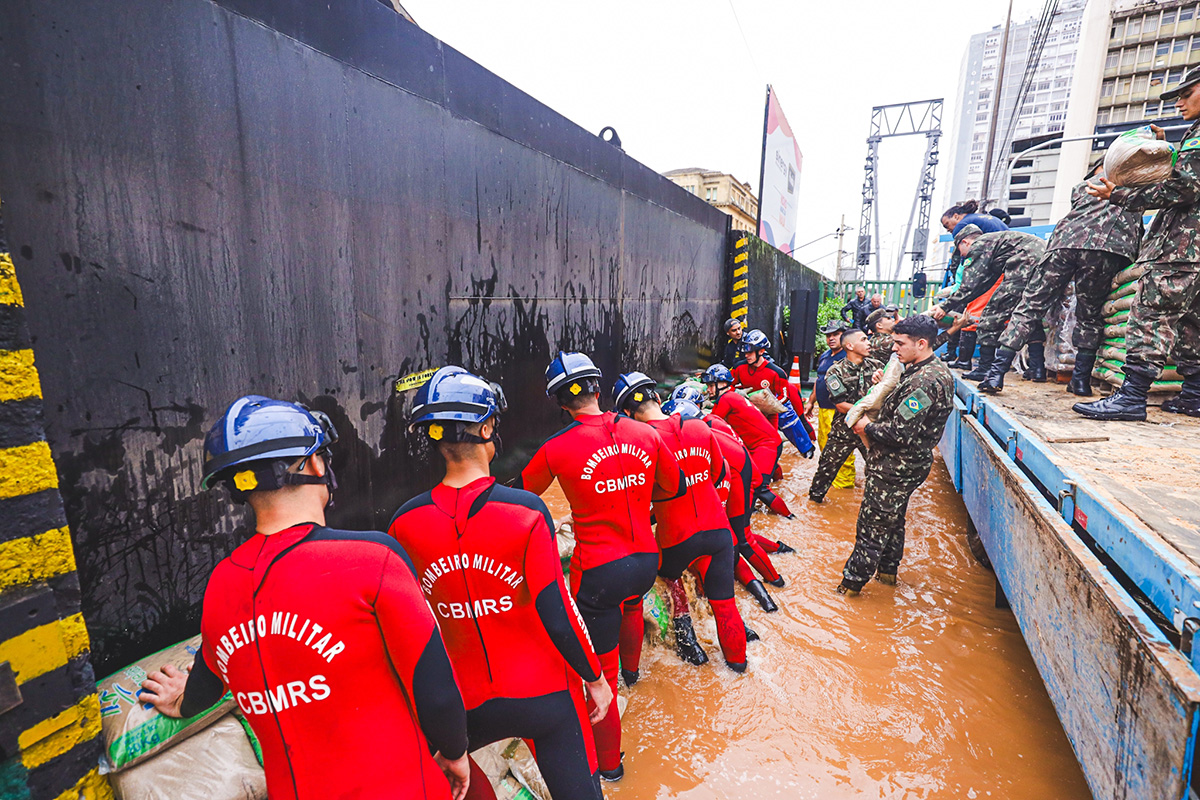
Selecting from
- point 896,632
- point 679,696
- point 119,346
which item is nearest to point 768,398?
point 896,632

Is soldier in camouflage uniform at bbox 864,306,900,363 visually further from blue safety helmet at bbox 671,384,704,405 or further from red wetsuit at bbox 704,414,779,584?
red wetsuit at bbox 704,414,779,584

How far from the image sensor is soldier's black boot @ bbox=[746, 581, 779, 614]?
12.8 ft

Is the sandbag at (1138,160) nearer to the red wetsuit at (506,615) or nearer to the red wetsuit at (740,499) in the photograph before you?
the red wetsuit at (740,499)

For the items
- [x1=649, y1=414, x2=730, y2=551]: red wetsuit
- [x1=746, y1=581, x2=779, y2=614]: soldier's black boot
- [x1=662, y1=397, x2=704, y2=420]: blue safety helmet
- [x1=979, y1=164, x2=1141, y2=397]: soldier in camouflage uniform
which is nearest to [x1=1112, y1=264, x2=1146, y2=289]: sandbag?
[x1=979, y1=164, x2=1141, y2=397]: soldier in camouflage uniform

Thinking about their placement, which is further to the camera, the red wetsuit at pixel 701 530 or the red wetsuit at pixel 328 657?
the red wetsuit at pixel 701 530

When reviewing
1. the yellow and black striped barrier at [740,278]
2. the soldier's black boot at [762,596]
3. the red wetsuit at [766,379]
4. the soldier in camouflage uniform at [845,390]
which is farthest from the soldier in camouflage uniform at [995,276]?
the soldier's black boot at [762,596]

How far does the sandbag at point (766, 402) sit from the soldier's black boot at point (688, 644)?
263 centimetres

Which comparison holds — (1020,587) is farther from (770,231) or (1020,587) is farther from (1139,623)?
(770,231)

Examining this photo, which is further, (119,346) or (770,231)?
(770,231)

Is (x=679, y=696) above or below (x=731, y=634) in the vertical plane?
below

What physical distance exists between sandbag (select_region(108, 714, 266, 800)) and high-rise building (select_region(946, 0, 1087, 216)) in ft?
264

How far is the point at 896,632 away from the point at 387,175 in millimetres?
4438

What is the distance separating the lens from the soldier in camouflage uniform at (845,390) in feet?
17.5

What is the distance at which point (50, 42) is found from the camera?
1.58 metres
